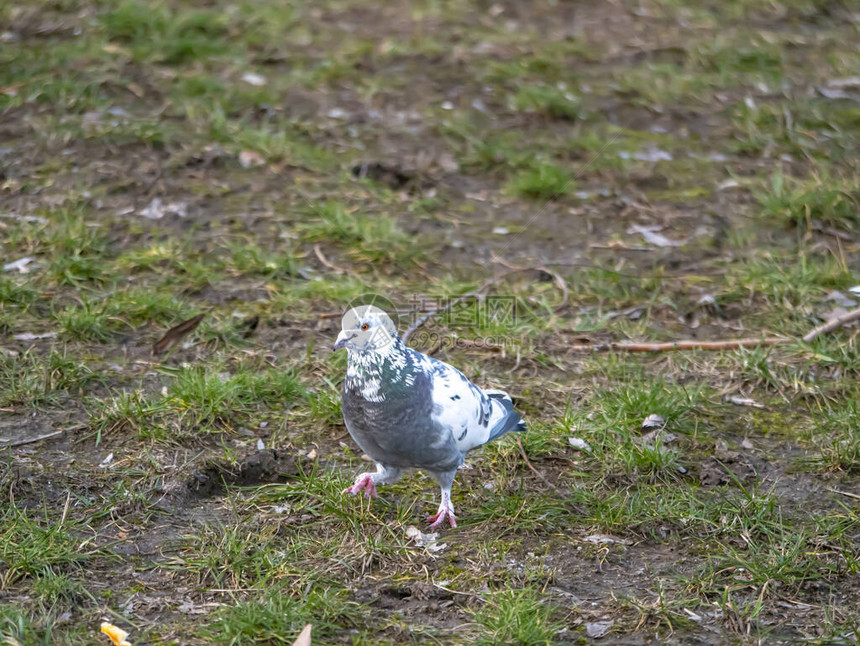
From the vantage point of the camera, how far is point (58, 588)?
304 cm

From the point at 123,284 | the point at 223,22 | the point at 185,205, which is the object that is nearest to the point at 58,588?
the point at 123,284

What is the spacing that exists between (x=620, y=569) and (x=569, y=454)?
27.6 inches

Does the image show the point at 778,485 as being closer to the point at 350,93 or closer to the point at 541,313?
the point at 541,313

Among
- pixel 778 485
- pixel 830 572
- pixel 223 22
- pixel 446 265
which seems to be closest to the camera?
pixel 830 572

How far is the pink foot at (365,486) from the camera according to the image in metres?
3.57

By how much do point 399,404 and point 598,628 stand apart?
3.19ft

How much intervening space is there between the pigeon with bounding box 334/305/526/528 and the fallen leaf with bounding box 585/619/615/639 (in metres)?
0.74

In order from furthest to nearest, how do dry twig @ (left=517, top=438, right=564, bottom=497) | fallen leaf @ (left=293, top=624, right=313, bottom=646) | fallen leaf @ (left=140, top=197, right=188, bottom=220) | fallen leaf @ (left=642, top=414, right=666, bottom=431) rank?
1. fallen leaf @ (left=140, top=197, right=188, bottom=220)
2. fallen leaf @ (left=642, top=414, right=666, bottom=431)
3. dry twig @ (left=517, top=438, right=564, bottom=497)
4. fallen leaf @ (left=293, top=624, right=313, bottom=646)

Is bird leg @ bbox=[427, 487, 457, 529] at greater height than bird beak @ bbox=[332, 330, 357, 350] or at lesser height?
lesser

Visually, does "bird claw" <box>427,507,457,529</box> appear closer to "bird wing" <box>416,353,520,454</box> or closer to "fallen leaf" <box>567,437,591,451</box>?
"bird wing" <box>416,353,520,454</box>

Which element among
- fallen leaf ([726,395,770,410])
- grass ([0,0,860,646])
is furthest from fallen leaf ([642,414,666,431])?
fallen leaf ([726,395,770,410])

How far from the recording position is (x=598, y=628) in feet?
9.93

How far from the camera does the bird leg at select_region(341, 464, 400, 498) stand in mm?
3559

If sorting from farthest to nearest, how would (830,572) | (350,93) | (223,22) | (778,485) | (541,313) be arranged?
(223,22) < (350,93) < (541,313) < (778,485) < (830,572)
